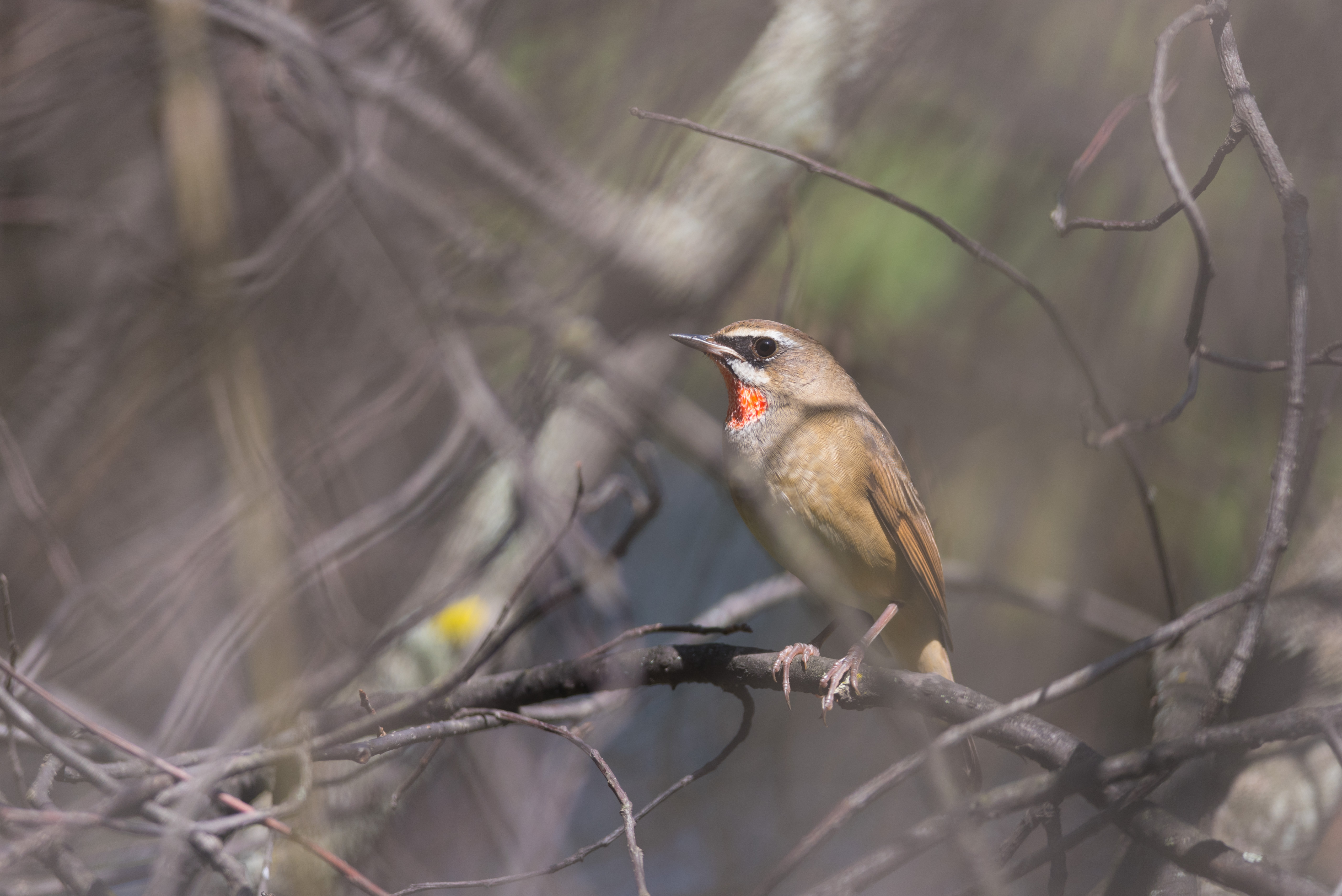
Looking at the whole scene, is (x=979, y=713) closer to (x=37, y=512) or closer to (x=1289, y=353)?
(x=1289, y=353)

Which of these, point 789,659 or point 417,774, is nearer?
point 417,774

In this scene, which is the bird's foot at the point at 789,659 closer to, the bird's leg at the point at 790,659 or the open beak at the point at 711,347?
the bird's leg at the point at 790,659

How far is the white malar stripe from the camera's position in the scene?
300 cm

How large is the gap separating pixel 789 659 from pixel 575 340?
118 cm

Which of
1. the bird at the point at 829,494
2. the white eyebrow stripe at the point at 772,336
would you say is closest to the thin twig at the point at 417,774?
the bird at the point at 829,494

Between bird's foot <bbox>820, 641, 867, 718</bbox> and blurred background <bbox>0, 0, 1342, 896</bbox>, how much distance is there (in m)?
0.27

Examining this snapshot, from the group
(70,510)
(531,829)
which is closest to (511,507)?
(531,829)

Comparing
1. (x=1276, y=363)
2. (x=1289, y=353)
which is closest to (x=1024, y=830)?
(x=1289, y=353)

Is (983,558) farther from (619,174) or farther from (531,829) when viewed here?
(619,174)

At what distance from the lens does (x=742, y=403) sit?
3020mm

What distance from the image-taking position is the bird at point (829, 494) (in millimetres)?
2633

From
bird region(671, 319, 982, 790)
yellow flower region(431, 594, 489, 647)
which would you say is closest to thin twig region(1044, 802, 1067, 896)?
bird region(671, 319, 982, 790)

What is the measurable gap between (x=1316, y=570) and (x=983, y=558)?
115 cm

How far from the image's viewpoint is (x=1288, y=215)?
1.54m
